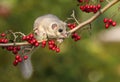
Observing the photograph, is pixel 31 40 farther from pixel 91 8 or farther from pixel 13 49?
pixel 91 8

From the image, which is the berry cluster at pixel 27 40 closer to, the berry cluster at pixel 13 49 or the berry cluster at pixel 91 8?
the berry cluster at pixel 13 49

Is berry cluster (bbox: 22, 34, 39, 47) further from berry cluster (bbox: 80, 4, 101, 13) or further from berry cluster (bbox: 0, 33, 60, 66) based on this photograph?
berry cluster (bbox: 80, 4, 101, 13)

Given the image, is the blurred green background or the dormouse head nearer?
the dormouse head

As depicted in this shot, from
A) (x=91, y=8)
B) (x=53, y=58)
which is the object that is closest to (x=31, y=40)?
(x=91, y=8)

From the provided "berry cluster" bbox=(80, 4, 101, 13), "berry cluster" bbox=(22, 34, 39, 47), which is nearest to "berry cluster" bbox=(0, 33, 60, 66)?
"berry cluster" bbox=(22, 34, 39, 47)

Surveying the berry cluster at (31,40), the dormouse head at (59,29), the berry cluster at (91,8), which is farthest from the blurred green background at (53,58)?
the berry cluster at (31,40)

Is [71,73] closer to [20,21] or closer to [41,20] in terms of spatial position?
[20,21]
